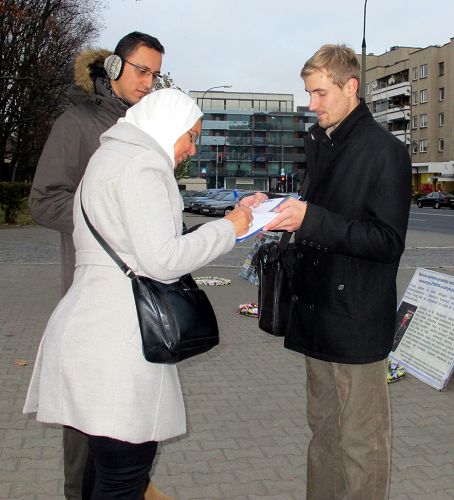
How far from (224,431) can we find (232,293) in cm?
576

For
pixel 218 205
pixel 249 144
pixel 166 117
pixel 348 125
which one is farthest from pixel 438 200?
pixel 249 144

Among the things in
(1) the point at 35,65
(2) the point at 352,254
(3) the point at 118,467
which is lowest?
(3) the point at 118,467

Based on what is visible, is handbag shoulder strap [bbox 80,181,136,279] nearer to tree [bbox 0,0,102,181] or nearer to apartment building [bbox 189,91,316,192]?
tree [bbox 0,0,102,181]

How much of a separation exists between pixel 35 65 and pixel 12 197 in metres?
8.43

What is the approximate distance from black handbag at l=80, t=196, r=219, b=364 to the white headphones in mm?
1070

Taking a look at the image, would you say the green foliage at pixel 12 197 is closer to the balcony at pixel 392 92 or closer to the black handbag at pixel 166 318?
the black handbag at pixel 166 318

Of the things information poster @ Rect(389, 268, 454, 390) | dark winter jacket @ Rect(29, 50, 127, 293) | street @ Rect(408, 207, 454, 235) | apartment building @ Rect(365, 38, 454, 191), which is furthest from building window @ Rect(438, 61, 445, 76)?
dark winter jacket @ Rect(29, 50, 127, 293)

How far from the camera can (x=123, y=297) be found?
2225 mm

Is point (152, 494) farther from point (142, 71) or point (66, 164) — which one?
point (142, 71)

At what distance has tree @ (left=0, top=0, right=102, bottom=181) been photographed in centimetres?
2945

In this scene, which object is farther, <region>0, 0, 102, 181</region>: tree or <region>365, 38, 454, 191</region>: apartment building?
<region>365, 38, 454, 191</region>: apartment building

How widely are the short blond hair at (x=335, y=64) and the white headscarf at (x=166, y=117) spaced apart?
0.58 meters

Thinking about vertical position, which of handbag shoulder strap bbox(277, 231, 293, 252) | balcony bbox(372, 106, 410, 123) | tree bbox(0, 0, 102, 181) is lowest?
handbag shoulder strap bbox(277, 231, 293, 252)

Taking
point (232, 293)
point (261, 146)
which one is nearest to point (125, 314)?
point (232, 293)
